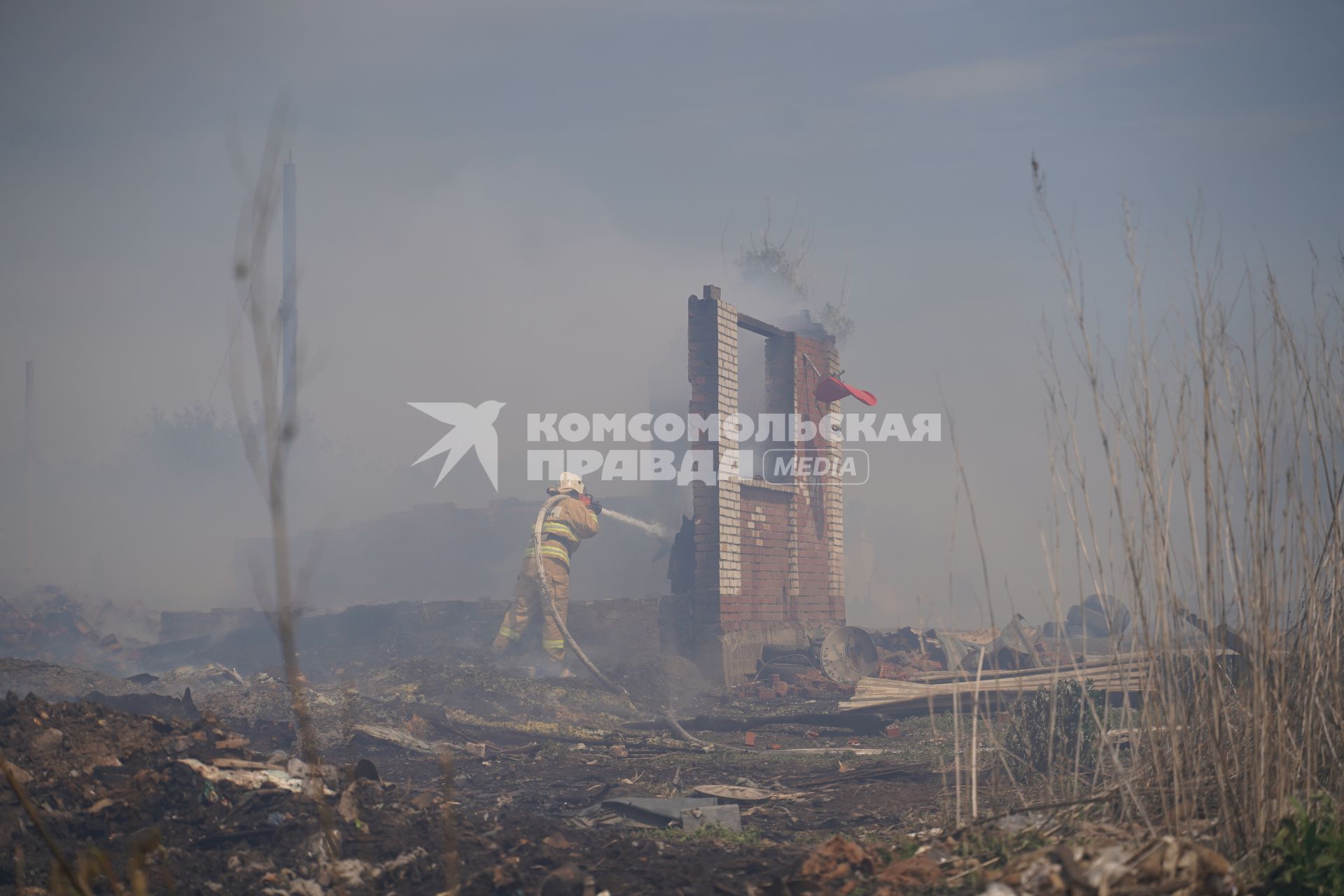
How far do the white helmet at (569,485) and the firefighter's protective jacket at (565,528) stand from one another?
143mm

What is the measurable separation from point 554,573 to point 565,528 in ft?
2.12

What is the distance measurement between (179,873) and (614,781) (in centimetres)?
349

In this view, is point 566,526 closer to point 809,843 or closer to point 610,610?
point 610,610

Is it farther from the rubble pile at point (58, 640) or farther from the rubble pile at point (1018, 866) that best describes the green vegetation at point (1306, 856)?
the rubble pile at point (58, 640)

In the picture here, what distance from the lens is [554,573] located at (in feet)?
42.3

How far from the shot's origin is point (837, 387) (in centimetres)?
1562

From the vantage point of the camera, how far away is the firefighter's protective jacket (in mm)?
12922

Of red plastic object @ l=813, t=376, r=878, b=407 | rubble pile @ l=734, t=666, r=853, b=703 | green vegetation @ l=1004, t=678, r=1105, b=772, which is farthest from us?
red plastic object @ l=813, t=376, r=878, b=407

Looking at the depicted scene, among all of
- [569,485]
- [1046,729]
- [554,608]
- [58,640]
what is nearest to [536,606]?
[554,608]

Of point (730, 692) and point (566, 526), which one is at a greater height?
point (566, 526)

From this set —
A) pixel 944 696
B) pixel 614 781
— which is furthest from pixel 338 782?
pixel 944 696

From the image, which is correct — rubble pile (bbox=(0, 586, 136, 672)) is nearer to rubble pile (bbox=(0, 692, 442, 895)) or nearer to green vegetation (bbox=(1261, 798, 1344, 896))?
rubble pile (bbox=(0, 692, 442, 895))

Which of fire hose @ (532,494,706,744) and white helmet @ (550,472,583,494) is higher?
white helmet @ (550,472,583,494)

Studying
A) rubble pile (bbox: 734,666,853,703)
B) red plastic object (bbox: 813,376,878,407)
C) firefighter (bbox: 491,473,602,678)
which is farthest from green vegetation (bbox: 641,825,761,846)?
red plastic object (bbox: 813,376,878,407)
